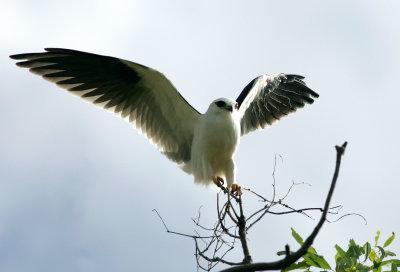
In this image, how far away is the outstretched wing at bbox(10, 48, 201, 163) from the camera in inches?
258

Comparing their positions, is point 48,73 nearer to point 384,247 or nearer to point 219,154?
point 219,154

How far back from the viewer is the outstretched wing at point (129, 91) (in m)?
6.56

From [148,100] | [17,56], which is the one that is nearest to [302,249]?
[148,100]

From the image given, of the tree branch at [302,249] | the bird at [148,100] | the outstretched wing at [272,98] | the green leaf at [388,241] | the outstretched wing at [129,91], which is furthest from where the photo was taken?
the outstretched wing at [272,98]

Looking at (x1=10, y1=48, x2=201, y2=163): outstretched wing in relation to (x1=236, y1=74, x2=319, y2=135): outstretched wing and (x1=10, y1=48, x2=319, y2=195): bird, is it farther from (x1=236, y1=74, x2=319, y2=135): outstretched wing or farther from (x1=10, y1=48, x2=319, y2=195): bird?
(x1=236, y1=74, x2=319, y2=135): outstretched wing

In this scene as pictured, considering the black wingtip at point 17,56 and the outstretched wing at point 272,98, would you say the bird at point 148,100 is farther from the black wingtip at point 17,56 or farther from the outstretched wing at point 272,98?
the outstretched wing at point 272,98

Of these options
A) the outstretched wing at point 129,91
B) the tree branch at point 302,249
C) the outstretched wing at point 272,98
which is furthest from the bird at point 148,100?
the tree branch at point 302,249

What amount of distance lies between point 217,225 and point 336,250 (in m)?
0.83

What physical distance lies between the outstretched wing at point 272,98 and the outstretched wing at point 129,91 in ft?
2.92

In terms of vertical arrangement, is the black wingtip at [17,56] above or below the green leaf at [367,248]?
above

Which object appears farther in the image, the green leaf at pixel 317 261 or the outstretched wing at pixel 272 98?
the outstretched wing at pixel 272 98

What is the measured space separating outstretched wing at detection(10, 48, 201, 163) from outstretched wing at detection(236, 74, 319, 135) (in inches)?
35.1

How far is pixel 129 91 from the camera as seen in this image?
677 centimetres

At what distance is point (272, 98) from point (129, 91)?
2080 mm
